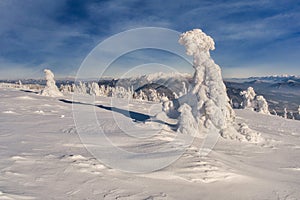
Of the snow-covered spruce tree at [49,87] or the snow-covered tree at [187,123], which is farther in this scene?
the snow-covered spruce tree at [49,87]

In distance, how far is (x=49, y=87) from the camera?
43.8 meters

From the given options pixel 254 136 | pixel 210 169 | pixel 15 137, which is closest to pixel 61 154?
pixel 15 137

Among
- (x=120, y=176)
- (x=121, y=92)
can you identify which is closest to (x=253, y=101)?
(x=121, y=92)

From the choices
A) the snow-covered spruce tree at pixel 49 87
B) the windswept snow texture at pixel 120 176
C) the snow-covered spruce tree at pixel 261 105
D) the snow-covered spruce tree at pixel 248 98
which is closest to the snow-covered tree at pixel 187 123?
the windswept snow texture at pixel 120 176

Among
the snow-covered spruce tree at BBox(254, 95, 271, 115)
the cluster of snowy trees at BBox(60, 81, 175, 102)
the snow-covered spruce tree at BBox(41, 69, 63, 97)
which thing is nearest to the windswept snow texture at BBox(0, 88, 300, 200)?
the snow-covered spruce tree at BBox(41, 69, 63, 97)

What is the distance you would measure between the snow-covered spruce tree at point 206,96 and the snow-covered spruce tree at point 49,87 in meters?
30.1

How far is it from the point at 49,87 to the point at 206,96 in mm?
33254

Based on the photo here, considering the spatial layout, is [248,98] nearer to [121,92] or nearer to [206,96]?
[121,92]

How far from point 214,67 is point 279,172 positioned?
348 inches

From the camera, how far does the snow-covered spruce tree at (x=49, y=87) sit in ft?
140

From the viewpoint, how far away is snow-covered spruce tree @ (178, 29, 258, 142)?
16.6 metres

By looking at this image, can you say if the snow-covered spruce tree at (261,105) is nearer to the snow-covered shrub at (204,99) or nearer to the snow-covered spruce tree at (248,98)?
the snow-covered spruce tree at (248,98)

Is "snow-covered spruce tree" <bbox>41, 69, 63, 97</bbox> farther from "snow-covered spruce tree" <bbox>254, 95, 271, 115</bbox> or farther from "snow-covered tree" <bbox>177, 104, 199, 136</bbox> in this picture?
"snow-covered spruce tree" <bbox>254, 95, 271, 115</bbox>

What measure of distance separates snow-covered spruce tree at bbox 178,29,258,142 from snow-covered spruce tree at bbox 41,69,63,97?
3006cm
